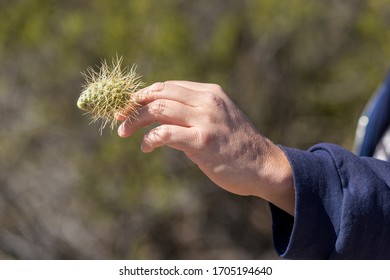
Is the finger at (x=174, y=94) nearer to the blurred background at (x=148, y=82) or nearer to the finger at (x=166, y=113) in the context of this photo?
the finger at (x=166, y=113)

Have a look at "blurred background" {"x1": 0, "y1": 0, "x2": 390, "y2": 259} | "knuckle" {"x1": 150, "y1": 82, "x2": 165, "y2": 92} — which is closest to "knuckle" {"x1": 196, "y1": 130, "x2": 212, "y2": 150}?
"knuckle" {"x1": 150, "y1": 82, "x2": 165, "y2": 92}

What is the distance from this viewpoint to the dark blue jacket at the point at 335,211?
161cm

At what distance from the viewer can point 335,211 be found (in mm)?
1648

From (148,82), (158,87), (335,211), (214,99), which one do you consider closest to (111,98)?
(158,87)

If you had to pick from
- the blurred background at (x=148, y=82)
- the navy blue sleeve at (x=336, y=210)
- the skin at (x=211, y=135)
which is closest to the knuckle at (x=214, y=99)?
the skin at (x=211, y=135)

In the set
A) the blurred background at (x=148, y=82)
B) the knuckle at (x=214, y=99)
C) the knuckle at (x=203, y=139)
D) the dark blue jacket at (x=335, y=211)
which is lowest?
the dark blue jacket at (x=335, y=211)

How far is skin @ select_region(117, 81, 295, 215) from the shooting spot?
1.51m

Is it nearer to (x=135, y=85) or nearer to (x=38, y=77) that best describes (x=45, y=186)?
(x=38, y=77)

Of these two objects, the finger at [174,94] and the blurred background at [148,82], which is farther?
the blurred background at [148,82]

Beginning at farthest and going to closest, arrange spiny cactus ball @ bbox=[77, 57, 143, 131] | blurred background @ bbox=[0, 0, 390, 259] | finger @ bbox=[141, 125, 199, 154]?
blurred background @ bbox=[0, 0, 390, 259] → spiny cactus ball @ bbox=[77, 57, 143, 131] → finger @ bbox=[141, 125, 199, 154]

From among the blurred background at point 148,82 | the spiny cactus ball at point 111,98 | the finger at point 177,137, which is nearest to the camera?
the finger at point 177,137

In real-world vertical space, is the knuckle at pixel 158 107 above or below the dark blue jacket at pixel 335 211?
above

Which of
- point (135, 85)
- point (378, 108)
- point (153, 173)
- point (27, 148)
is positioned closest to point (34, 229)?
point (27, 148)

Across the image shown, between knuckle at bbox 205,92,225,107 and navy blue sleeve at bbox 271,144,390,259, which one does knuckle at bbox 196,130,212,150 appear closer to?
knuckle at bbox 205,92,225,107
